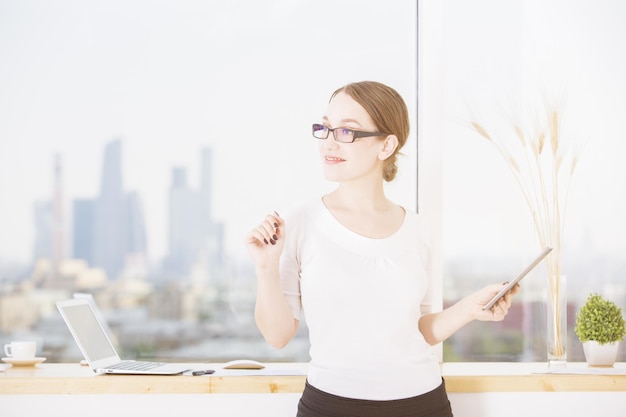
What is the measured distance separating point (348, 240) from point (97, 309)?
Result: 3.73ft

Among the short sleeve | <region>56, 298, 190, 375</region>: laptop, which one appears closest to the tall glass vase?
the short sleeve

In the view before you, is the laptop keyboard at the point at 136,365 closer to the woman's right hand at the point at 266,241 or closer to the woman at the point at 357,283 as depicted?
the woman at the point at 357,283

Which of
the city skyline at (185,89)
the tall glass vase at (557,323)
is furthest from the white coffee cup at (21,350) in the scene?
the tall glass vase at (557,323)

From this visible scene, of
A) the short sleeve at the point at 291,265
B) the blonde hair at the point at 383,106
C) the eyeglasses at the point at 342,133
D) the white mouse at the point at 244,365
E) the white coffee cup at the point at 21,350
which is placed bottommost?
the white mouse at the point at 244,365

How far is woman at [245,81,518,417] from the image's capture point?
92.9 inches

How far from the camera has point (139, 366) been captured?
2.82m

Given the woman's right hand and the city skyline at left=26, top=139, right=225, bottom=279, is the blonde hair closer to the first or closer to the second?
the woman's right hand

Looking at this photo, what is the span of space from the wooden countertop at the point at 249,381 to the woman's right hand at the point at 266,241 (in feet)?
1.83

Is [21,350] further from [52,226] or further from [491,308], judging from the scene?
[491,308]

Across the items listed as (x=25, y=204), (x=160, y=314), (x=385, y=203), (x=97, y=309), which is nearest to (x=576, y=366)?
(x=385, y=203)

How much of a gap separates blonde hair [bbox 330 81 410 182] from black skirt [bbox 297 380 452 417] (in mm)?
743

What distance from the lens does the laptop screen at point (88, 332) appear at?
2734mm

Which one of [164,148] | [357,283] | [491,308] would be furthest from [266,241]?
[164,148]

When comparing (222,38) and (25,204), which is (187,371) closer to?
(25,204)
